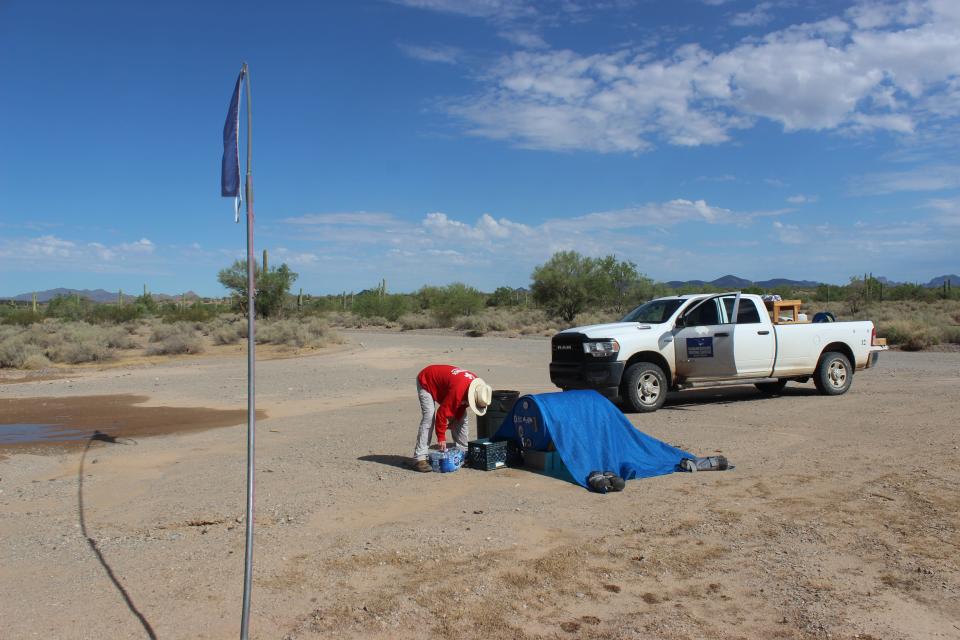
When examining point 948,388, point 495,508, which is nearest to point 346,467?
point 495,508

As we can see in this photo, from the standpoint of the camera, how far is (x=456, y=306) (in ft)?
182

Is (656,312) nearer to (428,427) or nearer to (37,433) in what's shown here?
(428,427)

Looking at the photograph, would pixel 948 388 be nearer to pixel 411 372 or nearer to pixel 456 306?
pixel 411 372

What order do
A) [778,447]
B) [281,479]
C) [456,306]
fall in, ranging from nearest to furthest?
[281,479] < [778,447] < [456,306]

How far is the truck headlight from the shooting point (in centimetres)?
1264

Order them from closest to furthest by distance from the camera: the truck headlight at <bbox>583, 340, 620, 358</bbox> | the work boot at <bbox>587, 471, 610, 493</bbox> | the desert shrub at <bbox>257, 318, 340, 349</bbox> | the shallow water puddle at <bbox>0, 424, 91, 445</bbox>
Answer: the work boot at <bbox>587, 471, 610, 493</bbox> < the shallow water puddle at <bbox>0, 424, 91, 445</bbox> < the truck headlight at <bbox>583, 340, 620, 358</bbox> < the desert shrub at <bbox>257, 318, 340, 349</bbox>

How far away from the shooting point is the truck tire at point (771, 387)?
51.2ft

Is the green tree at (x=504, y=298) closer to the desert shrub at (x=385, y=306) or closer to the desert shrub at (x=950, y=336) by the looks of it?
the desert shrub at (x=385, y=306)

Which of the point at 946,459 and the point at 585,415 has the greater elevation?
the point at 585,415

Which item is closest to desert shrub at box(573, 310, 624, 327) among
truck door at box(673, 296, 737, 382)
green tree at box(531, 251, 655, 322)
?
green tree at box(531, 251, 655, 322)

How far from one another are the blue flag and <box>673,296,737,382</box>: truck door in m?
10.1

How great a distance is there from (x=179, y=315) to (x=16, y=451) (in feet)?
146

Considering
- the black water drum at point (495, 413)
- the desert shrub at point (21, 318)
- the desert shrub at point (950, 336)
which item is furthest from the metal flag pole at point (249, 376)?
the desert shrub at point (21, 318)

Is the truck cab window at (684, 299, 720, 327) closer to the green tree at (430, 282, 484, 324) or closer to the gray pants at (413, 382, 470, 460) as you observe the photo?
the gray pants at (413, 382, 470, 460)
